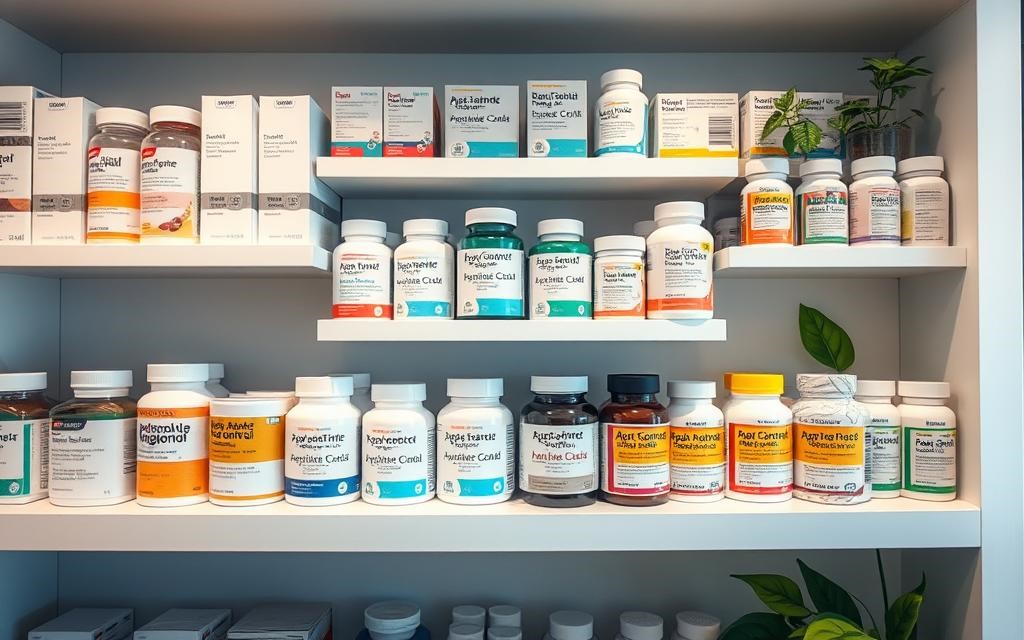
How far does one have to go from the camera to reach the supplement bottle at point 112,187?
1014mm

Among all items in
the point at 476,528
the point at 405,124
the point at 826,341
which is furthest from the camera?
the point at 826,341

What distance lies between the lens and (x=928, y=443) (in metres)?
1.02

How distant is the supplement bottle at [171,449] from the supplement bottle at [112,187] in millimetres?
270

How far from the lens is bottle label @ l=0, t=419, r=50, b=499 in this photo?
991mm

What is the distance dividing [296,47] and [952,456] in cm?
138

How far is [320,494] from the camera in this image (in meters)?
0.98

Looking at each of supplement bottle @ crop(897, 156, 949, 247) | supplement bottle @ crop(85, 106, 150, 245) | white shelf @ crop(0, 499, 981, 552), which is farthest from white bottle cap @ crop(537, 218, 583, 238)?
supplement bottle @ crop(85, 106, 150, 245)

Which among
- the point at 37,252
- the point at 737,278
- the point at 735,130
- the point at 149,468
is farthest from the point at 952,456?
the point at 37,252

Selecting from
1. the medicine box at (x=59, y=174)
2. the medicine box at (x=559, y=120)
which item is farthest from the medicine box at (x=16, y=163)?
the medicine box at (x=559, y=120)

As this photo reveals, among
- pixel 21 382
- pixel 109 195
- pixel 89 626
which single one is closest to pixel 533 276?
pixel 109 195

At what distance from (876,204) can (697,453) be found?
498 mm

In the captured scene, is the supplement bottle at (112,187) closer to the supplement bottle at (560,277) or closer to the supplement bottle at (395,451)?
the supplement bottle at (395,451)

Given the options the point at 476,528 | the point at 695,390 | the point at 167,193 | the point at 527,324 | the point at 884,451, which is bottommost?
the point at 476,528

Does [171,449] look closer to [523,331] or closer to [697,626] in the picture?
[523,331]
